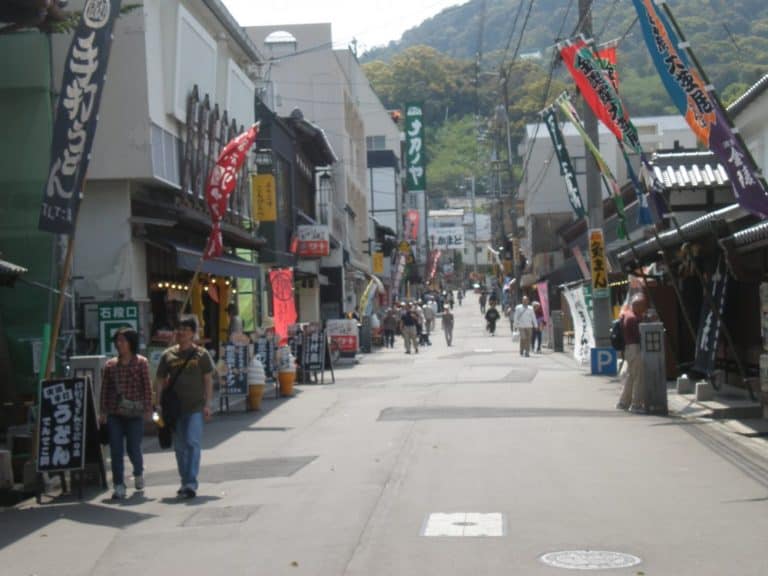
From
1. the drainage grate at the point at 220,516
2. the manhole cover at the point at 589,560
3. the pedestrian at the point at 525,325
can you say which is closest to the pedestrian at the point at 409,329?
Result: the pedestrian at the point at 525,325

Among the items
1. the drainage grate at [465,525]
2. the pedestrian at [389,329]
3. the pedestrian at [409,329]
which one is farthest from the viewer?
the pedestrian at [389,329]

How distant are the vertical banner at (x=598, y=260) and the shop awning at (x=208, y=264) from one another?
787 cm

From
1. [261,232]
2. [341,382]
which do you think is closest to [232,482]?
[341,382]

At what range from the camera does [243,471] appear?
543 inches

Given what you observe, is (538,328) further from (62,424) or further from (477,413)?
(62,424)

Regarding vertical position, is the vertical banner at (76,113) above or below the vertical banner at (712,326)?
above

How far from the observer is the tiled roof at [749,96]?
71.9 ft

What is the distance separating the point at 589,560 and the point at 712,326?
11.4 meters

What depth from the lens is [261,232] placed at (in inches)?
1435

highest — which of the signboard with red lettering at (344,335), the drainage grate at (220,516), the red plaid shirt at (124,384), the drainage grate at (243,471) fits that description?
the signboard with red lettering at (344,335)

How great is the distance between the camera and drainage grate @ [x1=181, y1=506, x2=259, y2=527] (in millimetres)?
10391

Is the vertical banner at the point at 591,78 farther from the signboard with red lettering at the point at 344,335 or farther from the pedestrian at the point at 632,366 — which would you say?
the signboard with red lettering at the point at 344,335

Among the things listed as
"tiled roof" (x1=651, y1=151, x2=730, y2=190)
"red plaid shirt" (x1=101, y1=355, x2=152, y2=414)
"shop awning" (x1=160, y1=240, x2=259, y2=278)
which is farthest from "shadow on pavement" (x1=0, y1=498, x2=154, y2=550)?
"tiled roof" (x1=651, y1=151, x2=730, y2=190)

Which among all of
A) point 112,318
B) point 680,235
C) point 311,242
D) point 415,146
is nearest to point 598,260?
point 680,235
